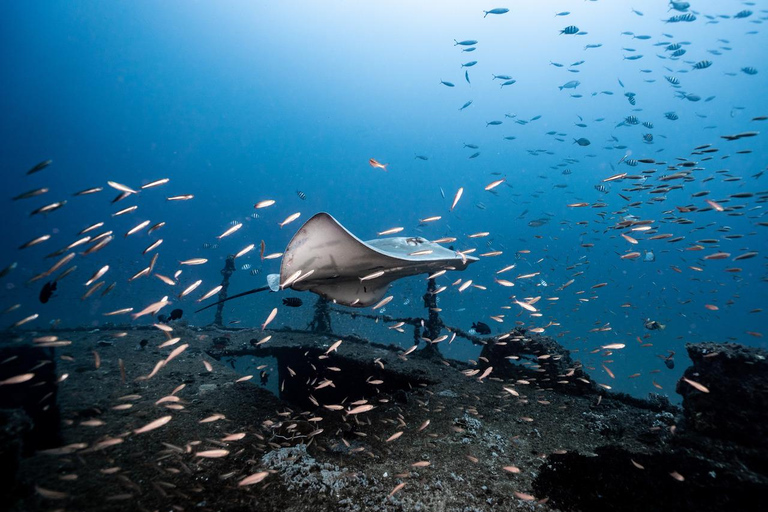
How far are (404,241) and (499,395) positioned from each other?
334 centimetres

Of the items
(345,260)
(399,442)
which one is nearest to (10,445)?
(345,260)

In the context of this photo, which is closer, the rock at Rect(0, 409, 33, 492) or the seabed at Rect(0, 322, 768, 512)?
the rock at Rect(0, 409, 33, 492)

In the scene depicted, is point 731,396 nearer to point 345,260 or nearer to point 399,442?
point 399,442

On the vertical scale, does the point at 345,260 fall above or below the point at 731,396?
above

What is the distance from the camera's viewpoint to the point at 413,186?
372 feet

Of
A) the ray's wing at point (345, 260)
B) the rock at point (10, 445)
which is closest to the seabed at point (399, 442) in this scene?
the rock at point (10, 445)

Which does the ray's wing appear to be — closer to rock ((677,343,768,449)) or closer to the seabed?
the seabed

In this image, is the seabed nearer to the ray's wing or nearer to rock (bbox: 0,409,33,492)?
rock (bbox: 0,409,33,492)

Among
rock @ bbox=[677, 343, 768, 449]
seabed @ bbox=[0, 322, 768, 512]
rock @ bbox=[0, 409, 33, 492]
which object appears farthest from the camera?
rock @ bbox=[677, 343, 768, 449]

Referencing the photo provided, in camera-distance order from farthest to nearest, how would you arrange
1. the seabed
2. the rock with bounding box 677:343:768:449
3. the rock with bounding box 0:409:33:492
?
the rock with bounding box 677:343:768:449, the seabed, the rock with bounding box 0:409:33:492

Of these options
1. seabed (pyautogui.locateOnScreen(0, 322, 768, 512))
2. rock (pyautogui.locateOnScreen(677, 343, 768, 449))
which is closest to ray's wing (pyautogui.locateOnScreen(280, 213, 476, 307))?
seabed (pyautogui.locateOnScreen(0, 322, 768, 512))

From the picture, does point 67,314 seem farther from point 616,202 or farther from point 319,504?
point 616,202

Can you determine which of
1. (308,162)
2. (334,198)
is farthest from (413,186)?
(308,162)

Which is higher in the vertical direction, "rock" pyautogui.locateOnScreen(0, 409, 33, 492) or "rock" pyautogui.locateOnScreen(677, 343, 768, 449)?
"rock" pyautogui.locateOnScreen(0, 409, 33, 492)
